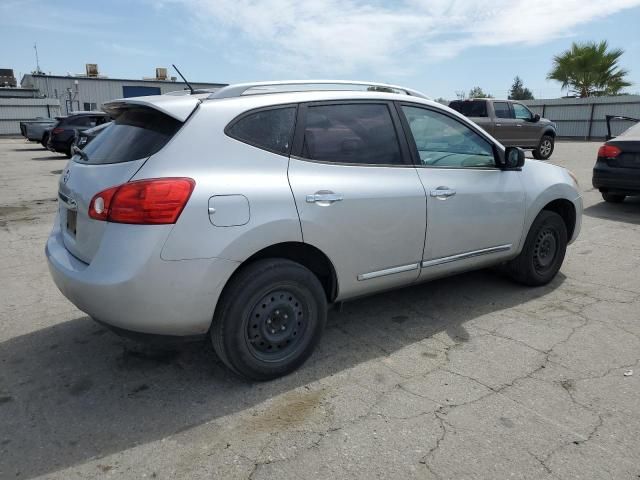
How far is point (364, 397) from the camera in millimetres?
2955

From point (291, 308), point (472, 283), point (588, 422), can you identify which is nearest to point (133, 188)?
point (291, 308)

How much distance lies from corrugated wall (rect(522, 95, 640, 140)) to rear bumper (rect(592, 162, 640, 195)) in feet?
→ 73.6

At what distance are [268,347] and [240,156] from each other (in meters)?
1.15

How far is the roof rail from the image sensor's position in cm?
312

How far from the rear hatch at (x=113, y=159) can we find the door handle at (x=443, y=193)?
1.75 metres

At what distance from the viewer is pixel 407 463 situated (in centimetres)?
240

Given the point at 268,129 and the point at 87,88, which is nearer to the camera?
the point at 268,129

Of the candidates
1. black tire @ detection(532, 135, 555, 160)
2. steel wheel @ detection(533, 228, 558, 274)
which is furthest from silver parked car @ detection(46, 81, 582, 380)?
black tire @ detection(532, 135, 555, 160)

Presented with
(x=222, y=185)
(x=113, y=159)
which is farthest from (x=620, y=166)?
(x=113, y=159)

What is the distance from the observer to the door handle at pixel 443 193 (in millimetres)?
3666

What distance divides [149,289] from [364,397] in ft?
4.43

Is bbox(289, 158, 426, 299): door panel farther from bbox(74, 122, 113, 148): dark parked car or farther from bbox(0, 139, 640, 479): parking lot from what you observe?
bbox(74, 122, 113, 148): dark parked car

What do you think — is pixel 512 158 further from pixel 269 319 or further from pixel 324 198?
pixel 269 319

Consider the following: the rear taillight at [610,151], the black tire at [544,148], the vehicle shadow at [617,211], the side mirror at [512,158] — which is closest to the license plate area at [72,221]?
the side mirror at [512,158]
